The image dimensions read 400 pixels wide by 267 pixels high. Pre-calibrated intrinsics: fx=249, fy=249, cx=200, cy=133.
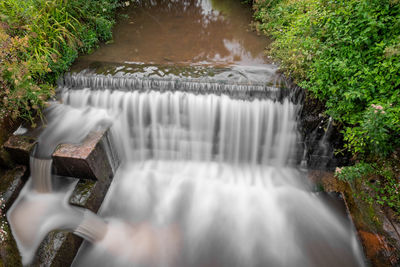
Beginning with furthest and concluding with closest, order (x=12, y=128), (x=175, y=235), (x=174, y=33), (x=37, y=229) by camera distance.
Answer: (x=174, y=33) → (x=12, y=128) → (x=175, y=235) → (x=37, y=229)

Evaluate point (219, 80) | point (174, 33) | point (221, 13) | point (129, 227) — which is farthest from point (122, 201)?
point (221, 13)

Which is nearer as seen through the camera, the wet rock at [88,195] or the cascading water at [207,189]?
the cascading water at [207,189]

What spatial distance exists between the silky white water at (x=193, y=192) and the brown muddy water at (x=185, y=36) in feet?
4.50

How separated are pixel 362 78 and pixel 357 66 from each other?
191 mm

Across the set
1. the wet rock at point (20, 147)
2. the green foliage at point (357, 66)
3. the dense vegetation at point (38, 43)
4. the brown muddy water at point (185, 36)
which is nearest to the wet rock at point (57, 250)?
the wet rock at point (20, 147)

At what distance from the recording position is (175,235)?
163 inches

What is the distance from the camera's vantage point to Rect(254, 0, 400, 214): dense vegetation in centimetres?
329

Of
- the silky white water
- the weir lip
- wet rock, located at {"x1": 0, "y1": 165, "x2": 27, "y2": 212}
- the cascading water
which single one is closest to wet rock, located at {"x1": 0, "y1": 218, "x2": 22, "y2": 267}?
the silky white water

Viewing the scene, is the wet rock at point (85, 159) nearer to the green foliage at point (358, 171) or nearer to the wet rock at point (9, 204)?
the wet rock at point (9, 204)

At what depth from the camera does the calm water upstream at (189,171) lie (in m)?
3.92

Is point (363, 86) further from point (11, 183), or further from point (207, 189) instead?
point (11, 183)

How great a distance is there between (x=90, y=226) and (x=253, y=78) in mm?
4158

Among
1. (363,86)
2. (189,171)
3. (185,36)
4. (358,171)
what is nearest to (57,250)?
(189,171)

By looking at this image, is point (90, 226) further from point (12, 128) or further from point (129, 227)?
point (12, 128)
